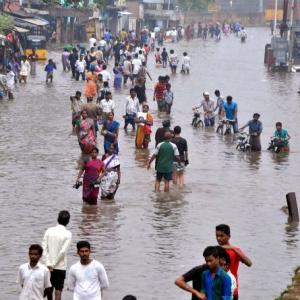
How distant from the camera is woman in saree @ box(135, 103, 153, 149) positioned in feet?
87.2

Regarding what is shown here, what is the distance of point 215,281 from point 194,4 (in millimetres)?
101652

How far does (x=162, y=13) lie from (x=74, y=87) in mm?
53085

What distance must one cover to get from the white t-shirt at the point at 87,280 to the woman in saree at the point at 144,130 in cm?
1449

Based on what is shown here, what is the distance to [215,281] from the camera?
10.8 metres

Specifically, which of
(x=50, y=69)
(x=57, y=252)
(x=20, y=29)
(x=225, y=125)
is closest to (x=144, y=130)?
(x=225, y=125)

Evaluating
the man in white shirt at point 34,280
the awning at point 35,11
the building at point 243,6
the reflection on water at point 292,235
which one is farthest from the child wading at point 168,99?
the building at point 243,6

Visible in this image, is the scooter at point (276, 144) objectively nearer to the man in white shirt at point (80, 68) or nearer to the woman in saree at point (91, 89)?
the woman in saree at point (91, 89)

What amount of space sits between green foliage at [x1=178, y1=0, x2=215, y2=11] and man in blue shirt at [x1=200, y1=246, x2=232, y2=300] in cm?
9941

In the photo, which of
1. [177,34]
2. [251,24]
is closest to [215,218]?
[177,34]

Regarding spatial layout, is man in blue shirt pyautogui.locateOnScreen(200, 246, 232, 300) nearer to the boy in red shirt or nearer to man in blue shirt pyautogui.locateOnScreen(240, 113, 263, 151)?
the boy in red shirt

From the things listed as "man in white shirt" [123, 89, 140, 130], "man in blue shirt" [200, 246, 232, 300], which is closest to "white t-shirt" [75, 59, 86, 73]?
"man in white shirt" [123, 89, 140, 130]

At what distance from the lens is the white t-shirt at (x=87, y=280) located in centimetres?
1201

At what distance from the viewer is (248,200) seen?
21.2 m

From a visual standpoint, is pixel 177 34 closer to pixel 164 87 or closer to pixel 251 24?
pixel 251 24
